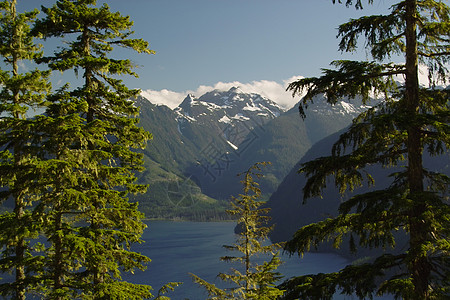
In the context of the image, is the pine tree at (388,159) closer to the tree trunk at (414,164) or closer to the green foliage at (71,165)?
the tree trunk at (414,164)

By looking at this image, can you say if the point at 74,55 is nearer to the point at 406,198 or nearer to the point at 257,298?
the point at 257,298

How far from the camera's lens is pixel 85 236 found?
1305 centimetres

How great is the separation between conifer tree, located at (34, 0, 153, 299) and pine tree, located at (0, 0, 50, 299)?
63 cm

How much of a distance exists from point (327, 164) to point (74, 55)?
11.6 meters

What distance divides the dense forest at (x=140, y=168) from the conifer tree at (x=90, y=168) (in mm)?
55

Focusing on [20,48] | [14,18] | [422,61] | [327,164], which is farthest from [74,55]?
[422,61]

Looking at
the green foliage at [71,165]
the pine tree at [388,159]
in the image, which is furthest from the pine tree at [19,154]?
the pine tree at [388,159]

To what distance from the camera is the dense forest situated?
8.16 meters

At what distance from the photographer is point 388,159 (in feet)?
32.1

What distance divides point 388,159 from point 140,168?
10628 mm

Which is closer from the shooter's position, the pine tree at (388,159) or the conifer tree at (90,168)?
the pine tree at (388,159)

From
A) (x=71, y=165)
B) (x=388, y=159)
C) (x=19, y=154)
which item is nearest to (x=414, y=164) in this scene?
(x=388, y=159)

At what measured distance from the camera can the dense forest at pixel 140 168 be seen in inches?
321

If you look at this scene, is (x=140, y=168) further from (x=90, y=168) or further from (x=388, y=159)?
(x=388, y=159)
